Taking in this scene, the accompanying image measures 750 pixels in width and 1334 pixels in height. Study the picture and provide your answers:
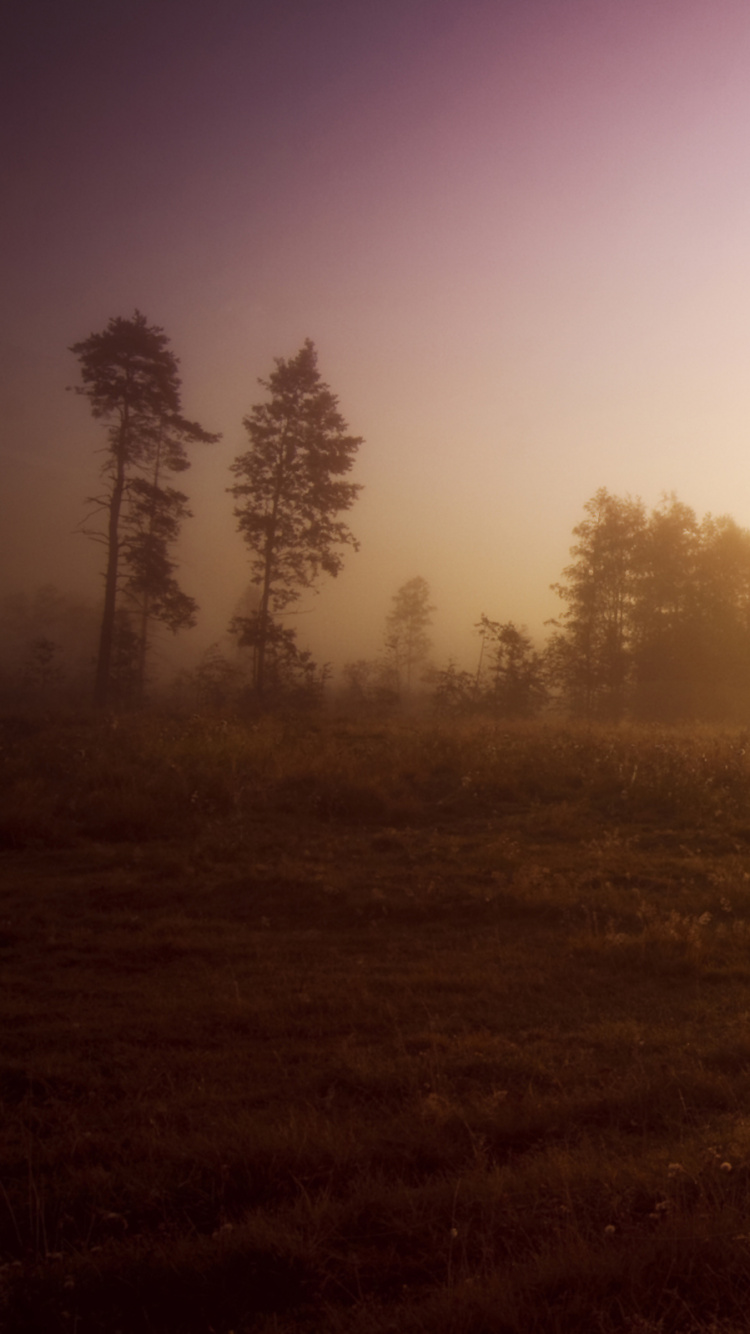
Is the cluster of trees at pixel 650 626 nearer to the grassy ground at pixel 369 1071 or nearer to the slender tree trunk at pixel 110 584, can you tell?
the slender tree trunk at pixel 110 584

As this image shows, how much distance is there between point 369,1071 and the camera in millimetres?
4887

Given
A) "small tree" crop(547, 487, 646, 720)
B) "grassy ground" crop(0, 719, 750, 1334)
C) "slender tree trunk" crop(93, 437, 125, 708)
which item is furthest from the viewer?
"small tree" crop(547, 487, 646, 720)

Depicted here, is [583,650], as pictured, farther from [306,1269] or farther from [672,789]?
[306,1269]

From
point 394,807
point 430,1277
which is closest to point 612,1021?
point 430,1277

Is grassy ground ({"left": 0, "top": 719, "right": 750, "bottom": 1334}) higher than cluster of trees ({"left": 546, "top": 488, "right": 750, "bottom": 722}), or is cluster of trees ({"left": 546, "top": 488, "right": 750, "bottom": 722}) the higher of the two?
cluster of trees ({"left": 546, "top": 488, "right": 750, "bottom": 722})

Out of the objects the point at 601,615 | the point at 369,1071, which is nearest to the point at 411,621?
the point at 601,615

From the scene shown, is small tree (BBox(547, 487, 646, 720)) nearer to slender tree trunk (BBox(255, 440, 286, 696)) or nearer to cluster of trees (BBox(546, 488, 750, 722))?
cluster of trees (BBox(546, 488, 750, 722))

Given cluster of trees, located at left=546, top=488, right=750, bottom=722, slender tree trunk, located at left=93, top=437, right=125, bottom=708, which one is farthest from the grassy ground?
cluster of trees, located at left=546, top=488, right=750, bottom=722

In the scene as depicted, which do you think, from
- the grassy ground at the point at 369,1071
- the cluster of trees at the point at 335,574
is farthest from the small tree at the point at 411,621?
the grassy ground at the point at 369,1071

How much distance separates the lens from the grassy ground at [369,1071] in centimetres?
316

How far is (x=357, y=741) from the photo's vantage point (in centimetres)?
1747

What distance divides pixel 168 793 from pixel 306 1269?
29.5ft

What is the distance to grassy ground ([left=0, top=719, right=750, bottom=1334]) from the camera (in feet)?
10.4

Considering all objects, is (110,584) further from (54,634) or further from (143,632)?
(54,634)
